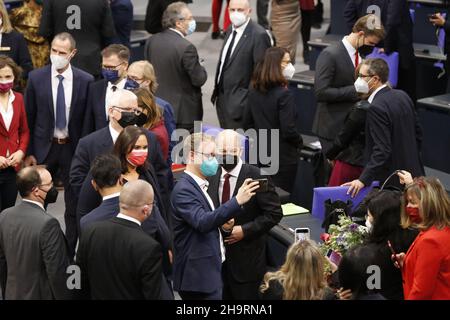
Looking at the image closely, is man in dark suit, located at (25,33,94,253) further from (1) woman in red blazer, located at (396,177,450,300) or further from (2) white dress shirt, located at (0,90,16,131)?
(1) woman in red blazer, located at (396,177,450,300)

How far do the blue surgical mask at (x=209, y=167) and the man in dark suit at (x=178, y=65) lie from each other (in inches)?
129

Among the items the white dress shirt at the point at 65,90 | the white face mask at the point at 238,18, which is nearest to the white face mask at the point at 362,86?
the white face mask at the point at 238,18

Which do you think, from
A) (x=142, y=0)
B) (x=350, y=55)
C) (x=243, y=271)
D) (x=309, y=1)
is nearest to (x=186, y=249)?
(x=243, y=271)

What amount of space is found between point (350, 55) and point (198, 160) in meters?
2.90

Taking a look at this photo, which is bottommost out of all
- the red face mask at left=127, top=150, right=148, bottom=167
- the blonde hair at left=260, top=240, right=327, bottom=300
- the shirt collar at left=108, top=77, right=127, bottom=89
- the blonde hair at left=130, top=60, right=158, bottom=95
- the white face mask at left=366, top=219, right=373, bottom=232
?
the white face mask at left=366, top=219, right=373, bottom=232

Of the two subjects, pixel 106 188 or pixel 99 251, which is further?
pixel 106 188

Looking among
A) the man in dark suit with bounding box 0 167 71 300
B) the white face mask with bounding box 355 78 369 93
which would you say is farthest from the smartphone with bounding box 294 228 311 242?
the man in dark suit with bounding box 0 167 71 300

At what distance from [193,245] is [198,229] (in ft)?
0.51

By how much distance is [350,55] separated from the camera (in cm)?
922

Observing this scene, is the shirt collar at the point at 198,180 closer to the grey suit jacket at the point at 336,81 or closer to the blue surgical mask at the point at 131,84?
the blue surgical mask at the point at 131,84

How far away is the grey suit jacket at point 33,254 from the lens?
6246 millimetres

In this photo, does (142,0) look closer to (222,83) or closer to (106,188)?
(222,83)

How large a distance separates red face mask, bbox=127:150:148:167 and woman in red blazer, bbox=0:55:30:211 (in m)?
1.79

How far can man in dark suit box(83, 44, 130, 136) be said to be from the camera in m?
8.57
